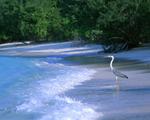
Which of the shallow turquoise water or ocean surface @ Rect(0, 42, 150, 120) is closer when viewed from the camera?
ocean surface @ Rect(0, 42, 150, 120)

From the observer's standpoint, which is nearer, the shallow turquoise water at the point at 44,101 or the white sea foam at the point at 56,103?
the white sea foam at the point at 56,103

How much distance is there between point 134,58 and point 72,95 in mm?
14962

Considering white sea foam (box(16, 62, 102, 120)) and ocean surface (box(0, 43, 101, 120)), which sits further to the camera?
ocean surface (box(0, 43, 101, 120))

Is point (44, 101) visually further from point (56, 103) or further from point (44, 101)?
point (56, 103)

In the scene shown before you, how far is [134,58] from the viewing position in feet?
105

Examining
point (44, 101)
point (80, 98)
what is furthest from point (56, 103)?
point (80, 98)

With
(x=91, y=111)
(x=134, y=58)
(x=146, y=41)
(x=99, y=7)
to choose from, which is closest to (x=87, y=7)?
(x=99, y=7)

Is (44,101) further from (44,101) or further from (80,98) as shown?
(80,98)

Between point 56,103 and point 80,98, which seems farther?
point 80,98

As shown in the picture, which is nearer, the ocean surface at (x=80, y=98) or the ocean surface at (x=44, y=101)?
the ocean surface at (x=80, y=98)

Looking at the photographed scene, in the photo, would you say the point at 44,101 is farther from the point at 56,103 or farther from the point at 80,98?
the point at 80,98

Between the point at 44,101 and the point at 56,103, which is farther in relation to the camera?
the point at 44,101

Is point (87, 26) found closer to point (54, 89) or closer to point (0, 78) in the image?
point (0, 78)

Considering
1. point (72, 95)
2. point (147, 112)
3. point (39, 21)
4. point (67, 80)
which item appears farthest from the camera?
point (39, 21)
